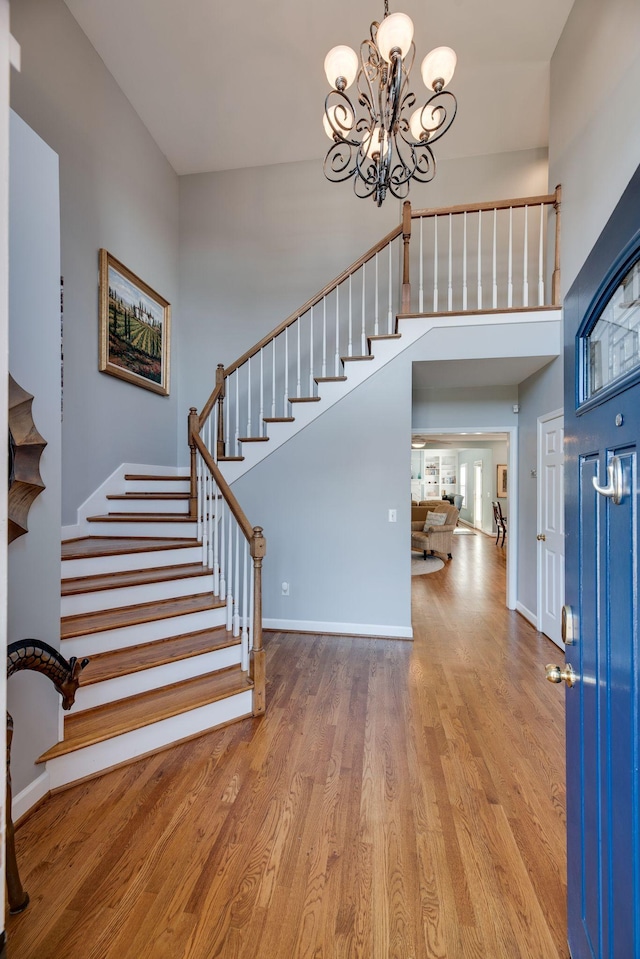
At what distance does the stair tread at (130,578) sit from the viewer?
252cm

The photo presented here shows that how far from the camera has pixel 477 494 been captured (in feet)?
41.3

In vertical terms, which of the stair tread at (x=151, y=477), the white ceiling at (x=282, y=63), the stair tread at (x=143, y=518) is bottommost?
the stair tread at (x=143, y=518)

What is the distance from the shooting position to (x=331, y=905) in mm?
1371

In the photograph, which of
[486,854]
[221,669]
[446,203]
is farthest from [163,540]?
[446,203]

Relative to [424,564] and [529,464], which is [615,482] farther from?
[424,564]

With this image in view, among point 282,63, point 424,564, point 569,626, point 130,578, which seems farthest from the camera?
point 424,564

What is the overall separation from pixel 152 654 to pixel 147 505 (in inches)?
66.7

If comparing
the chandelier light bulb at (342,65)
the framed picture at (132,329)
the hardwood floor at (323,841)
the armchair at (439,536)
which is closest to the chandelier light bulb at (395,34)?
the chandelier light bulb at (342,65)

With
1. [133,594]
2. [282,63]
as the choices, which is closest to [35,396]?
[133,594]

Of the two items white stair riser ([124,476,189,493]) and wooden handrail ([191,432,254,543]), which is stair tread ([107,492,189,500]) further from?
wooden handrail ([191,432,254,543])

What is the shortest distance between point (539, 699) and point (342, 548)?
1.89 meters

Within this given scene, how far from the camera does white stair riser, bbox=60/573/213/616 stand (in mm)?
2457

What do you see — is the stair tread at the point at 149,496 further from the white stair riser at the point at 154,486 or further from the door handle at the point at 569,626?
the door handle at the point at 569,626

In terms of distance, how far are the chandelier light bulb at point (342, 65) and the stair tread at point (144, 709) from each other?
11.1ft
